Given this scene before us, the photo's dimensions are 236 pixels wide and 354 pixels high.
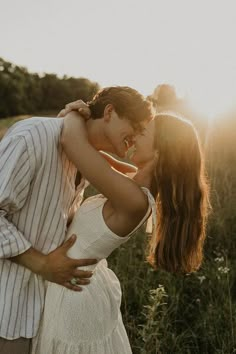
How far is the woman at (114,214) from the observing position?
7.26 feet

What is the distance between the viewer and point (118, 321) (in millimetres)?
2430

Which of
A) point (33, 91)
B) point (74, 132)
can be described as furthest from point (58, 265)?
point (33, 91)

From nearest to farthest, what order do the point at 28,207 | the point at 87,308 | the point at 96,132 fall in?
the point at 28,207 < the point at 87,308 < the point at 96,132

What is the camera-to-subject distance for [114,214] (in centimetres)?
230

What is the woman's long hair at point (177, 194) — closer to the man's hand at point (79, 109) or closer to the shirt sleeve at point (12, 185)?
the man's hand at point (79, 109)

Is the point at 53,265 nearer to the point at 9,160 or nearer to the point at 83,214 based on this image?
the point at 83,214

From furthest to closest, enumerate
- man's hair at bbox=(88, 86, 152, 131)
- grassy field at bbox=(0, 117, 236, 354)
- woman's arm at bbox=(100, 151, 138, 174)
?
1. grassy field at bbox=(0, 117, 236, 354)
2. woman's arm at bbox=(100, 151, 138, 174)
3. man's hair at bbox=(88, 86, 152, 131)

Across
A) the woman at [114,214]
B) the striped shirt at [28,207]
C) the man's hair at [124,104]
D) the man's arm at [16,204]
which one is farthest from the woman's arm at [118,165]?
the man's arm at [16,204]

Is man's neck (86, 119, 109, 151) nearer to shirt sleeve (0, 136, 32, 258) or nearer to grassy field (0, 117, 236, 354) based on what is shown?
shirt sleeve (0, 136, 32, 258)

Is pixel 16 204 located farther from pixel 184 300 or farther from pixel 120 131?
pixel 184 300

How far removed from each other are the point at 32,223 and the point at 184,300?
2188 millimetres

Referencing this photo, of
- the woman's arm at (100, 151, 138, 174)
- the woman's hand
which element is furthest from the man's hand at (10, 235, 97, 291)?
the woman's arm at (100, 151, 138, 174)

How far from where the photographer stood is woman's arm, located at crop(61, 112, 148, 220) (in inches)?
84.1

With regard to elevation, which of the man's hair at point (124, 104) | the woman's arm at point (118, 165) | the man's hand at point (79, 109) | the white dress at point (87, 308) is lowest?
the white dress at point (87, 308)
